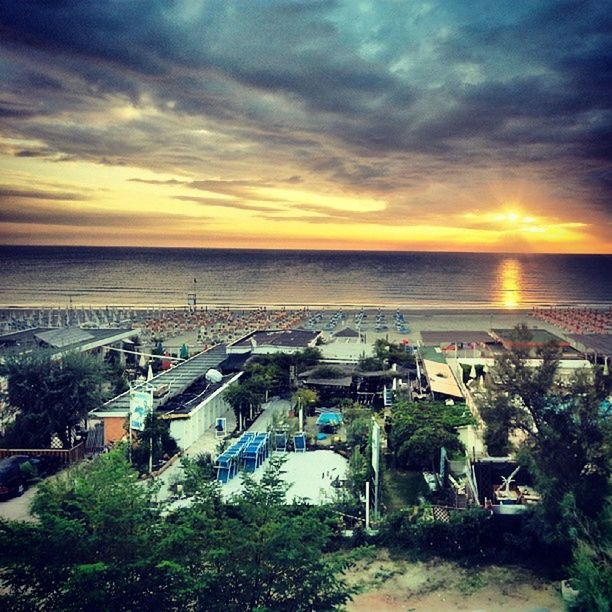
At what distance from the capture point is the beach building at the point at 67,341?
28922 mm

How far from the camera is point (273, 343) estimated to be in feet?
104

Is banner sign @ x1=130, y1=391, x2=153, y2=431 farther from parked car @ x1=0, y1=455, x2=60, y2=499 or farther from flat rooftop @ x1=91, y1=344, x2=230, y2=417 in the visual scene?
parked car @ x1=0, y1=455, x2=60, y2=499

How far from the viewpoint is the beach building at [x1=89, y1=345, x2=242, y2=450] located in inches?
734

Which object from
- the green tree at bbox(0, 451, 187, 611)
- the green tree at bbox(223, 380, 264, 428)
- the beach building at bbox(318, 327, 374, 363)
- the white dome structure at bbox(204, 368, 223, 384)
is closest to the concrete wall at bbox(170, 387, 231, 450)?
the green tree at bbox(223, 380, 264, 428)

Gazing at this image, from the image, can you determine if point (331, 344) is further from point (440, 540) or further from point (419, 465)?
point (440, 540)

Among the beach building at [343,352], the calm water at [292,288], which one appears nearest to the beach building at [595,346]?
the beach building at [343,352]

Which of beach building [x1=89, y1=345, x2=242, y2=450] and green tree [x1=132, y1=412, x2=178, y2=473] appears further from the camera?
beach building [x1=89, y1=345, x2=242, y2=450]

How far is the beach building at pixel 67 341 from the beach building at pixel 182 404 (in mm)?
5510

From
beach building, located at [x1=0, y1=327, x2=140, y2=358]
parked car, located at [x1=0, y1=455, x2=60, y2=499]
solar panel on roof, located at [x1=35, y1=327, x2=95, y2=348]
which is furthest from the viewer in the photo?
solar panel on roof, located at [x1=35, y1=327, x2=95, y2=348]

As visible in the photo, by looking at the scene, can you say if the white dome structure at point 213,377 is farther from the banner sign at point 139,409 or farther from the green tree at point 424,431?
the green tree at point 424,431

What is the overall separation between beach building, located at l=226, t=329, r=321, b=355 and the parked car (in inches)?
507

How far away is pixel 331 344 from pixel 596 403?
68.5ft

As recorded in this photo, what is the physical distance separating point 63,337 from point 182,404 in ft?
47.4

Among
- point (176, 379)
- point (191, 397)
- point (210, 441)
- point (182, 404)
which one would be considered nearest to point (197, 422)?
point (210, 441)
